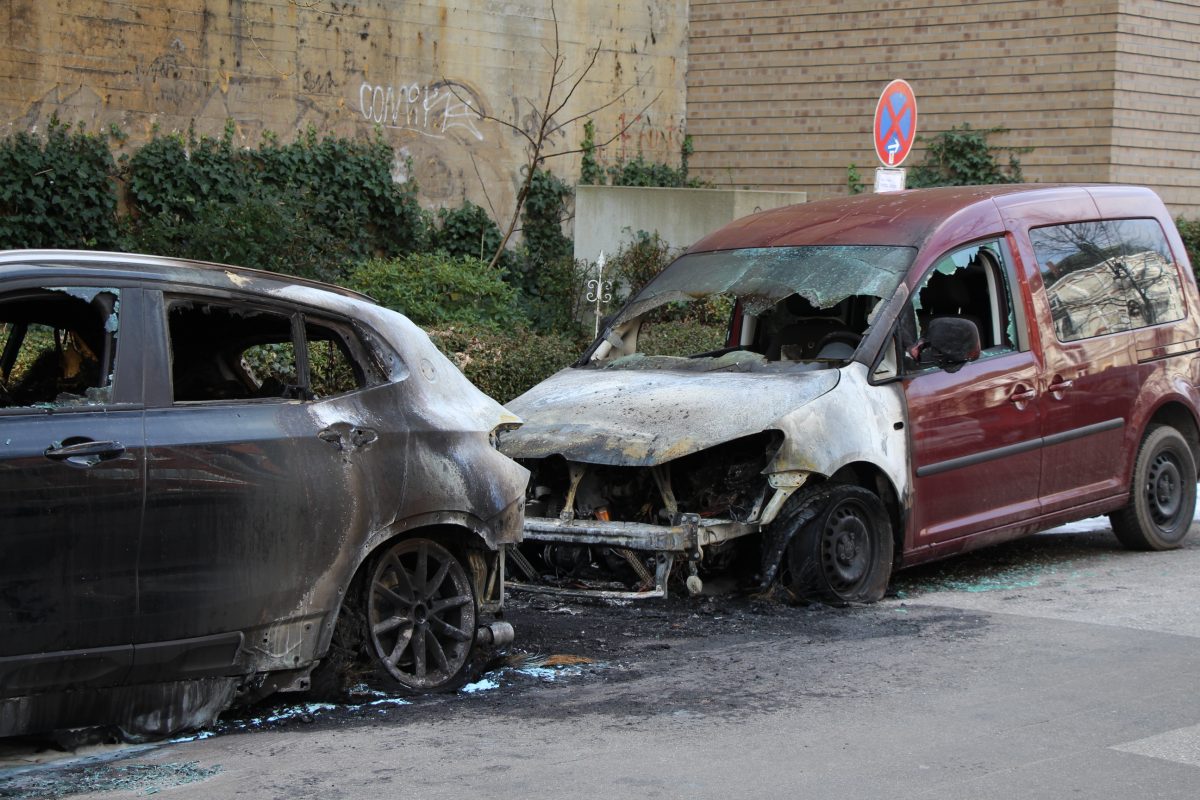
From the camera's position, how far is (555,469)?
7.72 metres

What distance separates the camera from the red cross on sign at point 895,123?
12.8 metres

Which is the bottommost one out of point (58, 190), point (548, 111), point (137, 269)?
point (137, 269)

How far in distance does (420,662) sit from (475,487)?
2.38 ft

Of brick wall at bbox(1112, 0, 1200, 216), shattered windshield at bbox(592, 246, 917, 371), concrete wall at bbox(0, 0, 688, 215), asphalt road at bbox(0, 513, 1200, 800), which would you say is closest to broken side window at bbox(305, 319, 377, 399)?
asphalt road at bbox(0, 513, 1200, 800)

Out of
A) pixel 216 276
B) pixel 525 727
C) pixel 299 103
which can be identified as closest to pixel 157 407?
pixel 216 276

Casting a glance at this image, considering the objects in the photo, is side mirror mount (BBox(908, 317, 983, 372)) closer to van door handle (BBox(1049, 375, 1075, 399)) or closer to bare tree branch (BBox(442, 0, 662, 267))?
van door handle (BBox(1049, 375, 1075, 399))

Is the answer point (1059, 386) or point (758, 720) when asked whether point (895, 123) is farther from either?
point (758, 720)

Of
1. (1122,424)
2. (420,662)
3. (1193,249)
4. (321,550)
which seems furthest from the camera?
(1193,249)

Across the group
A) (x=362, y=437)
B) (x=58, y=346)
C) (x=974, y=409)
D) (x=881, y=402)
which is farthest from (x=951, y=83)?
(x=58, y=346)

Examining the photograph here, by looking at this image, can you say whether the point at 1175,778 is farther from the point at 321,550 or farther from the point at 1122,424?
the point at 1122,424

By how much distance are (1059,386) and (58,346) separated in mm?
5552

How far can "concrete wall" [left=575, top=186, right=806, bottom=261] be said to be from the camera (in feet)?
52.9

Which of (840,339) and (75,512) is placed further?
(840,339)

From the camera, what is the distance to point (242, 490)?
5.16 metres
